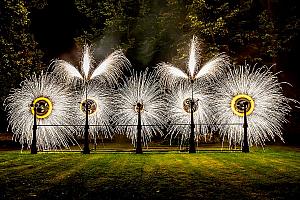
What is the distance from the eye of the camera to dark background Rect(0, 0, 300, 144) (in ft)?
89.8

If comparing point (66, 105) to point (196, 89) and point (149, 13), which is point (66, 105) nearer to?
point (196, 89)

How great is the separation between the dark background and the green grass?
1198 cm

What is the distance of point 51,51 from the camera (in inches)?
1491

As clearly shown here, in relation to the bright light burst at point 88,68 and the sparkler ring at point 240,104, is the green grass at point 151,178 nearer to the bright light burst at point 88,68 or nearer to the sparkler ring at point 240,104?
the sparkler ring at point 240,104

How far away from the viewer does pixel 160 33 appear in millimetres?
32219

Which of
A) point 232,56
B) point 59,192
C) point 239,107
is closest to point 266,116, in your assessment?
point 239,107

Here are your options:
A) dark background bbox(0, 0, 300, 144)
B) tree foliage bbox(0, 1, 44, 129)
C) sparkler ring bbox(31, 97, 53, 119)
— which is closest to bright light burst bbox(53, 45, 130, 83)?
sparkler ring bbox(31, 97, 53, 119)

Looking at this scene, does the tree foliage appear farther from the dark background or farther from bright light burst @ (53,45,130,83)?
bright light burst @ (53,45,130,83)

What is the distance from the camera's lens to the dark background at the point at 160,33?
27375 millimetres

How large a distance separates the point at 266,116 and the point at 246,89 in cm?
152

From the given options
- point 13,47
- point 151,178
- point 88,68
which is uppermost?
point 13,47

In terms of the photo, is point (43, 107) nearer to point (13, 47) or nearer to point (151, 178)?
point (13, 47)

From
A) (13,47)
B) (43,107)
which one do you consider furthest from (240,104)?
(13,47)

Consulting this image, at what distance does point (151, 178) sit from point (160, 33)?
2145cm
